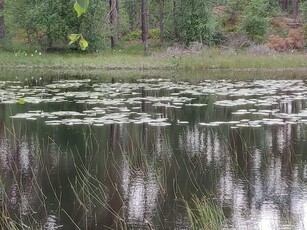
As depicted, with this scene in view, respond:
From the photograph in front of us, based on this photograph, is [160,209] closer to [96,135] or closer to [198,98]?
[96,135]

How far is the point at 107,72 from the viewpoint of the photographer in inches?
1099

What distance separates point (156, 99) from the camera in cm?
1752

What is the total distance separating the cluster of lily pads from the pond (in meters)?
0.06

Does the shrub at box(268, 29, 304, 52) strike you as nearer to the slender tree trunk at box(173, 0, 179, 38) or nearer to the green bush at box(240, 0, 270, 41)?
the green bush at box(240, 0, 270, 41)

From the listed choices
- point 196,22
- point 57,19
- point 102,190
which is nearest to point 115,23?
point 57,19

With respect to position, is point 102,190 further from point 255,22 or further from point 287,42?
point 255,22

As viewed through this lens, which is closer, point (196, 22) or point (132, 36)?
point (196, 22)

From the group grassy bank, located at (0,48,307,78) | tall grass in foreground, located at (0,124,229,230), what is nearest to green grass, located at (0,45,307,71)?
grassy bank, located at (0,48,307,78)

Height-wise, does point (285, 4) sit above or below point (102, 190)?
above

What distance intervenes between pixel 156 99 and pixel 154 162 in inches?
317

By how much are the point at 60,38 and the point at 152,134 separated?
74.9 ft

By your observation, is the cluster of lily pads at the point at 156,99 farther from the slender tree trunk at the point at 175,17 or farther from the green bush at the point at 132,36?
the green bush at the point at 132,36

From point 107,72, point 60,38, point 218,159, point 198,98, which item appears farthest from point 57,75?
point 218,159

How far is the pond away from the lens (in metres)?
7.02
